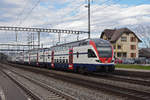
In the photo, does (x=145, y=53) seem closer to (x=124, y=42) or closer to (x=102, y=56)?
(x=124, y=42)

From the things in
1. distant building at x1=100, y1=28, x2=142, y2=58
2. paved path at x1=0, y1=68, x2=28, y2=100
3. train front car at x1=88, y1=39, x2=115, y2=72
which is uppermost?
distant building at x1=100, y1=28, x2=142, y2=58

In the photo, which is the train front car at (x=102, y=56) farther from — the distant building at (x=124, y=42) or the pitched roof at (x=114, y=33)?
the pitched roof at (x=114, y=33)

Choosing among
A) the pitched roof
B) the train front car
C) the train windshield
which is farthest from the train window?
Answer: the pitched roof

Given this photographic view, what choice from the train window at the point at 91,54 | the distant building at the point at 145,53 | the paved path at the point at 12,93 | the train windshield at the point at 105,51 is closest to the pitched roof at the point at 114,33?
the distant building at the point at 145,53

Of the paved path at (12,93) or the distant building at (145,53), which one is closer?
the paved path at (12,93)

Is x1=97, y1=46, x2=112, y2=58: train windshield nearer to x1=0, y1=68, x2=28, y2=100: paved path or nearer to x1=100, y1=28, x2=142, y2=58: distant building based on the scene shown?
x1=0, y1=68, x2=28, y2=100: paved path

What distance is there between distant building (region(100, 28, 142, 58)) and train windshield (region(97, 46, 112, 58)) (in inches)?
1790

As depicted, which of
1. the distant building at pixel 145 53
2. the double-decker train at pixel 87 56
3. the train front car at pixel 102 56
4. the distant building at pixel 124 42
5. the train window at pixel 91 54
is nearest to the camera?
the train front car at pixel 102 56

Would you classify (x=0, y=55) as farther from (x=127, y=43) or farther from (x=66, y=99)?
(x=66, y=99)

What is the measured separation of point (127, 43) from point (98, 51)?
162 ft

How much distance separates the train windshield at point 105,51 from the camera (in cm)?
1969

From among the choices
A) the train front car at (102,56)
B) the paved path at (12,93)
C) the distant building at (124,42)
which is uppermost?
the distant building at (124,42)

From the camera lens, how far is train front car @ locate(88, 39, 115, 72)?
19375 millimetres

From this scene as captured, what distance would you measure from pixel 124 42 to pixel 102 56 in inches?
1924
